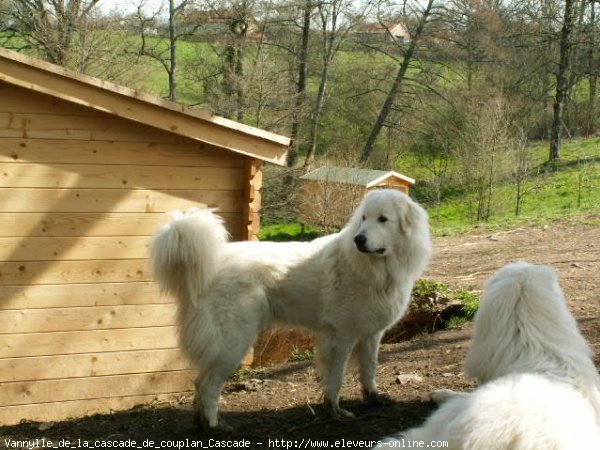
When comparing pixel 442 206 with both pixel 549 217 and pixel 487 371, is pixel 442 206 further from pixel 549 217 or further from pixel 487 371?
pixel 487 371

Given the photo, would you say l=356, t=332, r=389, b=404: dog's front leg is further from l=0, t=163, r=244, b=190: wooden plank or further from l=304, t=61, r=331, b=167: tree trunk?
l=304, t=61, r=331, b=167: tree trunk

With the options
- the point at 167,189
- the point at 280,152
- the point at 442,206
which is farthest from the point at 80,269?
the point at 442,206

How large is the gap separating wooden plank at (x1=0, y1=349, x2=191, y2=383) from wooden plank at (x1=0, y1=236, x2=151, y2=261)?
942 millimetres

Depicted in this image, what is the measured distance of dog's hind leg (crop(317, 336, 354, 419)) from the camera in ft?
16.0

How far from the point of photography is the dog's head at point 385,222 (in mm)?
4801

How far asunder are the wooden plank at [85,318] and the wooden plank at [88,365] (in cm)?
27

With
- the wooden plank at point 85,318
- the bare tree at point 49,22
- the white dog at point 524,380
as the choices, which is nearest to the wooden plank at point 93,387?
the wooden plank at point 85,318

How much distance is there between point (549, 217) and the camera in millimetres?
13211

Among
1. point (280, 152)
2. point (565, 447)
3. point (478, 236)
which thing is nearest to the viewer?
point (565, 447)

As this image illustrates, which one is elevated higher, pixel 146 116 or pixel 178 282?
pixel 146 116

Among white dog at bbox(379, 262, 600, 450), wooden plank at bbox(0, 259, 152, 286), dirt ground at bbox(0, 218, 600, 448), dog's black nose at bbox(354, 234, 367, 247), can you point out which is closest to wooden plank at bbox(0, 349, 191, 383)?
dirt ground at bbox(0, 218, 600, 448)

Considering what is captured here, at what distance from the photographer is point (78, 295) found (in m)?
6.29

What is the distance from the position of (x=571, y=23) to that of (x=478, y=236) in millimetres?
13802

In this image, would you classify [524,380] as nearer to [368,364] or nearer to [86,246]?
[368,364]
